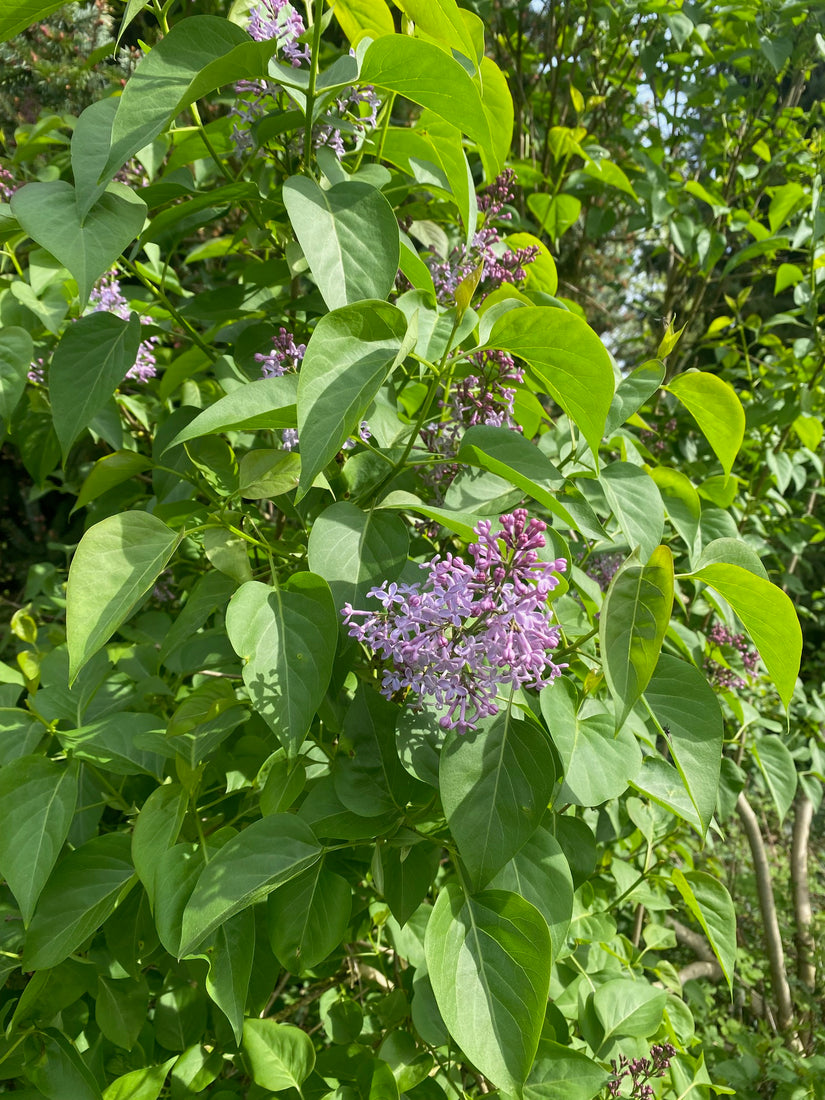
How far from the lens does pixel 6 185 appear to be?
1153 mm

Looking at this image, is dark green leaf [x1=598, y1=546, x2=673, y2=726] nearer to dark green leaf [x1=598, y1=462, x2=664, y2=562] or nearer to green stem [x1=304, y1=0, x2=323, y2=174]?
dark green leaf [x1=598, y1=462, x2=664, y2=562]

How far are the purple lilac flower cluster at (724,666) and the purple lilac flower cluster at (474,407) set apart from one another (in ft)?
2.92

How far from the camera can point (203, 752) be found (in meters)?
0.72

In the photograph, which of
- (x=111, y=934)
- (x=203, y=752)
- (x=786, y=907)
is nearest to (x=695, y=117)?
(x=203, y=752)

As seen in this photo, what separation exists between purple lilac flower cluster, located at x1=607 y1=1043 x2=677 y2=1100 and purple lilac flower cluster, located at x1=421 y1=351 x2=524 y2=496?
831 millimetres

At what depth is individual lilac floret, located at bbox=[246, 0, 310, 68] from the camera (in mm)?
761

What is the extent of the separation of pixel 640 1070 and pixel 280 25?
1.36 metres

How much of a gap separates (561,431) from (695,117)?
1701 mm

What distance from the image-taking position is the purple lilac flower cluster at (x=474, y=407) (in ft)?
2.66

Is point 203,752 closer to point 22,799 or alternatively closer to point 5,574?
point 22,799

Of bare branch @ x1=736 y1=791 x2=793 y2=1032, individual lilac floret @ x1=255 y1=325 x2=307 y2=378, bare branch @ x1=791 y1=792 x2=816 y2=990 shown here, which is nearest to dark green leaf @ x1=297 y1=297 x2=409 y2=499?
individual lilac floret @ x1=255 y1=325 x2=307 y2=378

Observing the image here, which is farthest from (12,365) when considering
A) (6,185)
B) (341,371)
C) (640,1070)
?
(640,1070)

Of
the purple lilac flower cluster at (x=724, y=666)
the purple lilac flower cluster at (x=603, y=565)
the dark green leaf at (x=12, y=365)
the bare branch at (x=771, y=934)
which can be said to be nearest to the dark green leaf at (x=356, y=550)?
the dark green leaf at (x=12, y=365)

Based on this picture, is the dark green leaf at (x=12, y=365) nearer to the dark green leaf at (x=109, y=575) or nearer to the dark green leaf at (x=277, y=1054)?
the dark green leaf at (x=109, y=575)
